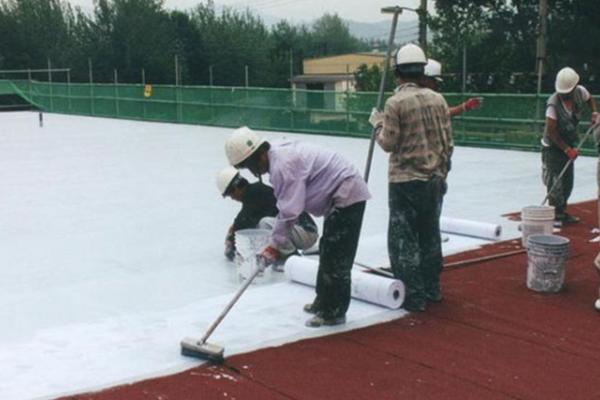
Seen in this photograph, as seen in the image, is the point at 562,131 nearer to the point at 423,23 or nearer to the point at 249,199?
the point at 249,199

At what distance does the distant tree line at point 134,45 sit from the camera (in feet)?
159

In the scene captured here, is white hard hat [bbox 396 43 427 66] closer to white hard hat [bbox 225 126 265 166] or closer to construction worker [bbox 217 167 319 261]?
white hard hat [bbox 225 126 265 166]

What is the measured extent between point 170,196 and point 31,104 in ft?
82.1

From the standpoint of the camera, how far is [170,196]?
10297mm

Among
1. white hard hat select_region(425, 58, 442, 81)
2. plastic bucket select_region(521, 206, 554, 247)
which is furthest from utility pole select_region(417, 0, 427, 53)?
white hard hat select_region(425, 58, 442, 81)

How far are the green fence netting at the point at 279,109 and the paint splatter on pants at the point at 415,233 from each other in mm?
10356

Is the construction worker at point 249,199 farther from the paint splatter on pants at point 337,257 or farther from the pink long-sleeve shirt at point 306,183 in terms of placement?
the pink long-sleeve shirt at point 306,183

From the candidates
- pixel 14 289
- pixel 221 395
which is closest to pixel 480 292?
pixel 221 395

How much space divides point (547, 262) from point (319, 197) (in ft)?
6.23

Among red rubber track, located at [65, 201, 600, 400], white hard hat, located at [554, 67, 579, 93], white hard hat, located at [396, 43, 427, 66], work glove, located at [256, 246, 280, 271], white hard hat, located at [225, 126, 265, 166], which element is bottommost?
red rubber track, located at [65, 201, 600, 400]

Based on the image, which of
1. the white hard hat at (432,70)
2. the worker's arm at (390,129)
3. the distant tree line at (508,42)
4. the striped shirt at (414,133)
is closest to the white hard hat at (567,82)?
the white hard hat at (432,70)

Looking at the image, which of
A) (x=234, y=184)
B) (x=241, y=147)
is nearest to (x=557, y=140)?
(x=234, y=184)

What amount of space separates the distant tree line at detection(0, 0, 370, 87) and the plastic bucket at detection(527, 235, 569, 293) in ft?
141

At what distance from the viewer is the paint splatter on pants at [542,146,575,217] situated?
7.80 metres
